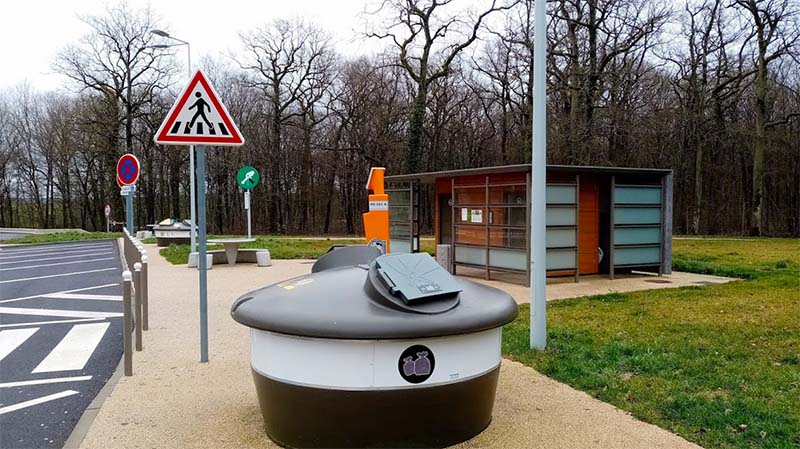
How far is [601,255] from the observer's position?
13.7 meters

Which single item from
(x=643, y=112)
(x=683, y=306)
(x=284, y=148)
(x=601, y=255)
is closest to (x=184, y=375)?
(x=683, y=306)

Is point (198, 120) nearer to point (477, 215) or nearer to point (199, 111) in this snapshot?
point (199, 111)

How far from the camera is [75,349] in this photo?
6703mm

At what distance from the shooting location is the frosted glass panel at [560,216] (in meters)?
12.1

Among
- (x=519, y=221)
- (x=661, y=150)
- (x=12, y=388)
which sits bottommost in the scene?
(x=12, y=388)

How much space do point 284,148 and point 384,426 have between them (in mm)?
34713

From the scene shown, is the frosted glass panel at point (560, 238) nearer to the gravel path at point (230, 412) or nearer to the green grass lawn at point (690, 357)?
the green grass lawn at point (690, 357)

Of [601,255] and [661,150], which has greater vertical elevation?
[661,150]

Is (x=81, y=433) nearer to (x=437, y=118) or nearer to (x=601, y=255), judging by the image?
(x=601, y=255)

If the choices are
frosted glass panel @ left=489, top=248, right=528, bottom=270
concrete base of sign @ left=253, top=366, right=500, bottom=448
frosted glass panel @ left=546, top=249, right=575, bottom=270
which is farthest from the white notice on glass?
concrete base of sign @ left=253, top=366, right=500, bottom=448

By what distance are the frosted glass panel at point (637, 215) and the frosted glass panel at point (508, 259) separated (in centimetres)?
263

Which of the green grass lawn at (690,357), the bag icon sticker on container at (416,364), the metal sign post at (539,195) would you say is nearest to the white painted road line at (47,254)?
the green grass lawn at (690,357)

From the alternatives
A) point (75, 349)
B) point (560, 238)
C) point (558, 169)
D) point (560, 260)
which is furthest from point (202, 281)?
point (560, 260)

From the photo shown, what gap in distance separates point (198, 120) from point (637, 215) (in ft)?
34.5
